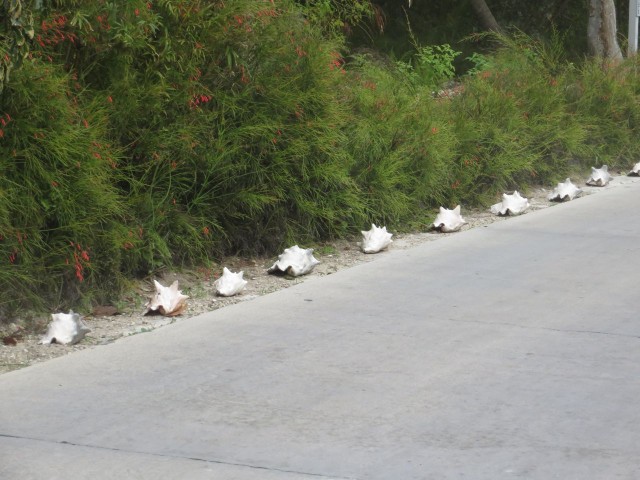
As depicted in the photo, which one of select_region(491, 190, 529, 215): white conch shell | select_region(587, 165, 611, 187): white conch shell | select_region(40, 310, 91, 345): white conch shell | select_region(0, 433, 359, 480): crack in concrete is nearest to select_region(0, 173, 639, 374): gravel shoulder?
select_region(40, 310, 91, 345): white conch shell

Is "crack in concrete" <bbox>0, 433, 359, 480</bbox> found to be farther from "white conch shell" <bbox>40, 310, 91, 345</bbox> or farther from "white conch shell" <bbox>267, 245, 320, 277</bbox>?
"white conch shell" <bbox>267, 245, 320, 277</bbox>

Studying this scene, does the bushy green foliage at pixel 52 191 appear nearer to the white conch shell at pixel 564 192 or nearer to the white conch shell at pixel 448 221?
the white conch shell at pixel 448 221

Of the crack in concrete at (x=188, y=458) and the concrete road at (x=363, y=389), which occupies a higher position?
the crack in concrete at (x=188, y=458)

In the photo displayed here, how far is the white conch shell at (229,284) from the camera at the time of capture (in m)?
6.73

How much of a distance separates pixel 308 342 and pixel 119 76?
2.09 metres

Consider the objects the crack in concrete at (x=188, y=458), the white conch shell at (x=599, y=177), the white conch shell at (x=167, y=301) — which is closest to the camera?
the crack in concrete at (x=188, y=458)

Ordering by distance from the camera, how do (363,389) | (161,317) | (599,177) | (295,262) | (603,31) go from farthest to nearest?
(603,31) → (599,177) → (295,262) → (161,317) → (363,389)

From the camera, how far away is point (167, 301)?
628cm

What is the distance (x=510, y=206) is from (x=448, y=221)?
3.14 ft

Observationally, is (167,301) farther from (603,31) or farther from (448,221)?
(603,31)

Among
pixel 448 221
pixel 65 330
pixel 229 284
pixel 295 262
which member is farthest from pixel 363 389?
pixel 448 221

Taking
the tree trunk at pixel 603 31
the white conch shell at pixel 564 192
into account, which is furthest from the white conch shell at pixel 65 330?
the tree trunk at pixel 603 31

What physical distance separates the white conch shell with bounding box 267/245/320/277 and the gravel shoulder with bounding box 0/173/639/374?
0.17ft

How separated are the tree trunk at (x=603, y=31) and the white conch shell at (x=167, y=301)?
9.36 m
